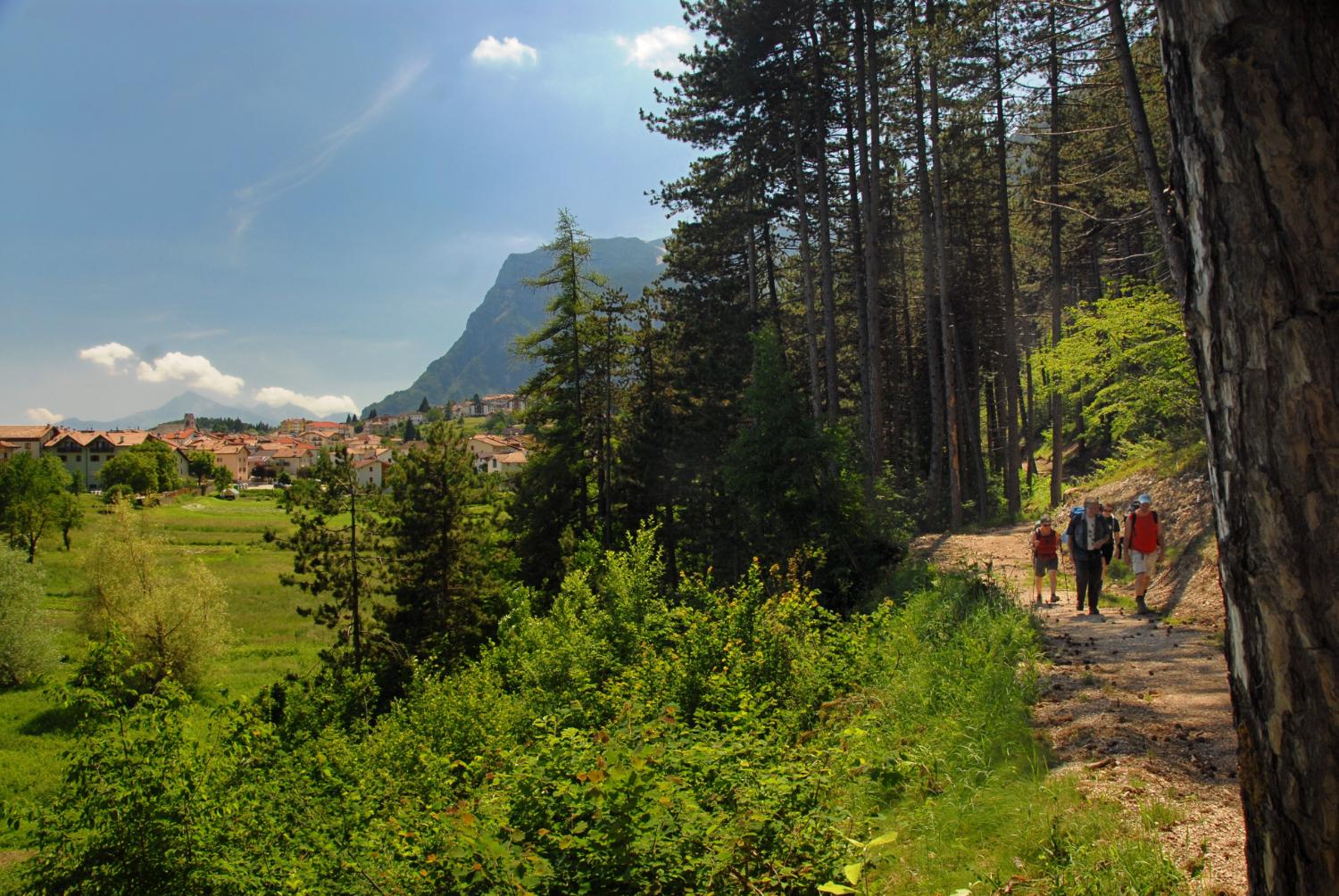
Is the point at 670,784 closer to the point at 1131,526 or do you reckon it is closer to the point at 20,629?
the point at 1131,526

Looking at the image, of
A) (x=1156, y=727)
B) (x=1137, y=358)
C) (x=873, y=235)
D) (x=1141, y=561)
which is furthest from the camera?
(x=873, y=235)

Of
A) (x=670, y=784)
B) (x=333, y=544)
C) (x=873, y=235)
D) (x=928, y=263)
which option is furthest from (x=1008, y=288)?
(x=333, y=544)

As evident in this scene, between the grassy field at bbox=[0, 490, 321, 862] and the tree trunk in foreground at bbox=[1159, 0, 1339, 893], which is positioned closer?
the tree trunk in foreground at bbox=[1159, 0, 1339, 893]

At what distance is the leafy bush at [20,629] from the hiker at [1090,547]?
41.0 metres

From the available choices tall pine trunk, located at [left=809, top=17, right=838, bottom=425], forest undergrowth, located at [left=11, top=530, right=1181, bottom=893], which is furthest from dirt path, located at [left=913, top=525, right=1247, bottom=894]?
tall pine trunk, located at [left=809, top=17, right=838, bottom=425]

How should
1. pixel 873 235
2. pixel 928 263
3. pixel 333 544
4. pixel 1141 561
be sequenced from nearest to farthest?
pixel 1141 561 → pixel 873 235 → pixel 928 263 → pixel 333 544

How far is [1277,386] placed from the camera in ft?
5.26

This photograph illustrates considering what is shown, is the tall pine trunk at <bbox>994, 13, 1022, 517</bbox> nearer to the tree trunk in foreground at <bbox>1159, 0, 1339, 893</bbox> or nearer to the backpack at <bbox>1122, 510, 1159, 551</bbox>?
the backpack at <bbox>1122, 510, 1159, 551</bbox>

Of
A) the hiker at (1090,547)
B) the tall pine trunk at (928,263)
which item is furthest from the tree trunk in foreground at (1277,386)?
the tall pine trunk at (928,263)

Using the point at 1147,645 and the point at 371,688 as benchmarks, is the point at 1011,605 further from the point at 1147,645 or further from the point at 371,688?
the point at 371,688

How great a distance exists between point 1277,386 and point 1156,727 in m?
4.79

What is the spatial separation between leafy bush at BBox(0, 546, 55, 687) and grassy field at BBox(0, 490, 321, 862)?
82cm

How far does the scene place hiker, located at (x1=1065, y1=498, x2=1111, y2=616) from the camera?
10.2 metres

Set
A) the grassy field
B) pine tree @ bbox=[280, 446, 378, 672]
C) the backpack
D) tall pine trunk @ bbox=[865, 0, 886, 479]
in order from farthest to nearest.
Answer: the grassy field → pine tree @ bbox=[280, 446, 378, 672] → tall pine trunk @ bbox=[865, 0, 886, 479] → the backpack
